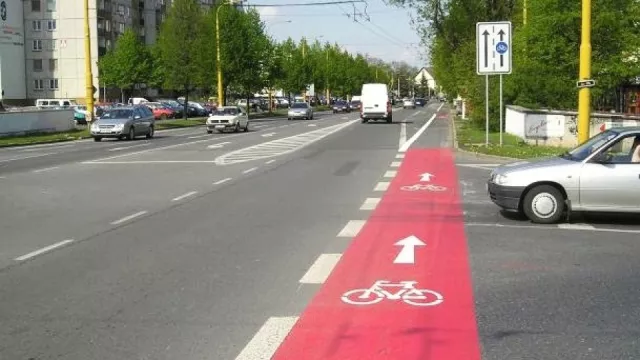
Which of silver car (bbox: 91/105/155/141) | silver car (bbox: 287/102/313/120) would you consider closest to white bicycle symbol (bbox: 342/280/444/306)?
silver car (bbox: 91/105/155/141)

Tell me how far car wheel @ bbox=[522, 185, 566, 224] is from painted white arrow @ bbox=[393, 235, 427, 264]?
204 centimetres

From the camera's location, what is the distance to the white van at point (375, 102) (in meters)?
49.8

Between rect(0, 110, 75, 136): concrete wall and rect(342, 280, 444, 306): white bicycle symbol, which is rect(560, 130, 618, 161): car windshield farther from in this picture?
rect(0, 110, 75, 136): concrete wall

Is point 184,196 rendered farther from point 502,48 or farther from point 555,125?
point 555,125

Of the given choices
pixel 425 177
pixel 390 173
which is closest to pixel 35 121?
pixel 390 173

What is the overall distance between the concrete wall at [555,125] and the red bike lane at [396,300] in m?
13.7

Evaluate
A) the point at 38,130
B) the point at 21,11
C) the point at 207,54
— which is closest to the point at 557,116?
the point at 38,130

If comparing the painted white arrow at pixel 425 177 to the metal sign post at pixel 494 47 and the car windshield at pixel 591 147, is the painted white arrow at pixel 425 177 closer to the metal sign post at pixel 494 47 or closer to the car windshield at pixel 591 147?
the car windshield at pixel 591 147

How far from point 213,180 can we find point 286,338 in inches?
457

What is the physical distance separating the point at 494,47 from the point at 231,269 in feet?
55.9

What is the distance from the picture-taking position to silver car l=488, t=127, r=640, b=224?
10.3 metres

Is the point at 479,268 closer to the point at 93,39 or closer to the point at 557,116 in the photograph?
the point at 557,116

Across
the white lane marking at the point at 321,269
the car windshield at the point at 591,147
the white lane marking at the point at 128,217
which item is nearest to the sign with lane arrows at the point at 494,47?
the car windshield at the point at 591,147

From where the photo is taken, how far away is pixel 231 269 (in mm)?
7926
